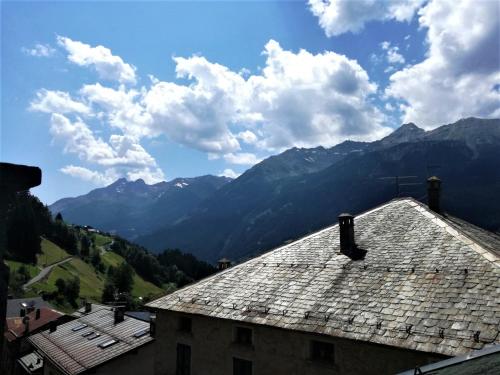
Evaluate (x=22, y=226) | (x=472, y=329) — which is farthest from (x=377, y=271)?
(x=22, y=226)

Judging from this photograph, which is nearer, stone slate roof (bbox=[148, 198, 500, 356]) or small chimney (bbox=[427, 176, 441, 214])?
stone slate roof (bbox=[148, 198, 500, 356])

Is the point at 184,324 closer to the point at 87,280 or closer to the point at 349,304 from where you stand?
the point at 349,304

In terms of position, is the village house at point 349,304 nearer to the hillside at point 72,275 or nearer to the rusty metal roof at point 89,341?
the rusty metal roof at point 89,341

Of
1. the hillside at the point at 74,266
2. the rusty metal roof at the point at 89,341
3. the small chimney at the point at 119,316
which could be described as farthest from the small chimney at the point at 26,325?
the hillside at the point at 74,266

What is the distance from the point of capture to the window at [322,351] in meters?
15.4

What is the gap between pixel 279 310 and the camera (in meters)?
17.0

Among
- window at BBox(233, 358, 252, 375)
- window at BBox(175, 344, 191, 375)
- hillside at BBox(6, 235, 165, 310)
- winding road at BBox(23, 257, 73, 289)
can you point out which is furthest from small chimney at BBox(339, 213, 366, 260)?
winding road at BBox(23, 257, 73, 289)

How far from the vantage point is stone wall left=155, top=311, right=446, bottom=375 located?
536 inches

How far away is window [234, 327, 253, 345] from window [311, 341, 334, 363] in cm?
317

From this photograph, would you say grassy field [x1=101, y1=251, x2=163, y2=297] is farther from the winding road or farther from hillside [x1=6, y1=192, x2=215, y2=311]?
the winding road

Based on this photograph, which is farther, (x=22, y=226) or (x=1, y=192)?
(x=22, y=226)

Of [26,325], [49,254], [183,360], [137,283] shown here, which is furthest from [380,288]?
[49,254]

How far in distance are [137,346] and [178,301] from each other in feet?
31.0

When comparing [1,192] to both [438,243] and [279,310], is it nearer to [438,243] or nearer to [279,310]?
[279,310]
